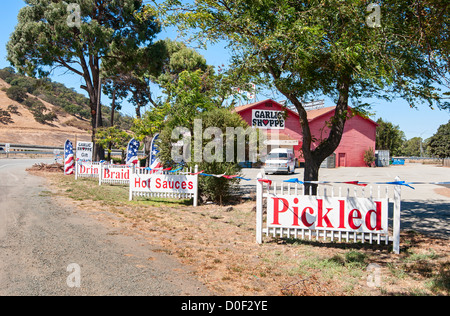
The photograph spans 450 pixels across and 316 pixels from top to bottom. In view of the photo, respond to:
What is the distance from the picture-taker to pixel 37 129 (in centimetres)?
6719

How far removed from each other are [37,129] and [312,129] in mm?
53400

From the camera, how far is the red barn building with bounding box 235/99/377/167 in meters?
38.3

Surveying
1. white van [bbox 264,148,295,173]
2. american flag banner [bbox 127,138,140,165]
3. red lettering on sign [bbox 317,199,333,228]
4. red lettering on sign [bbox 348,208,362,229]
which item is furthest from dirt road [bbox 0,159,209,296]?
white van [bbox 264,148,295,173]

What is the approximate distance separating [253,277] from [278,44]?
4.88m

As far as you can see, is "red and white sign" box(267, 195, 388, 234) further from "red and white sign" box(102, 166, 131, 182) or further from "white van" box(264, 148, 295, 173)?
"white van" box(264, 148, 295, 173)

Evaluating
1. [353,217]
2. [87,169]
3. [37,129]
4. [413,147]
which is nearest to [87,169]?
[87,169]

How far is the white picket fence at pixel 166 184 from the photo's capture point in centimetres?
1134

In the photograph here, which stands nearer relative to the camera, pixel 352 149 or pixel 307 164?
pixel 307 164

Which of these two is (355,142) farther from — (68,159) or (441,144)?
(68,159)

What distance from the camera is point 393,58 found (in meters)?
7.26

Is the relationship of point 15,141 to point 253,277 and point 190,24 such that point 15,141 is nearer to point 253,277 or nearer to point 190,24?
point 190,24

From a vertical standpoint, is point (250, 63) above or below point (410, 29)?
below
